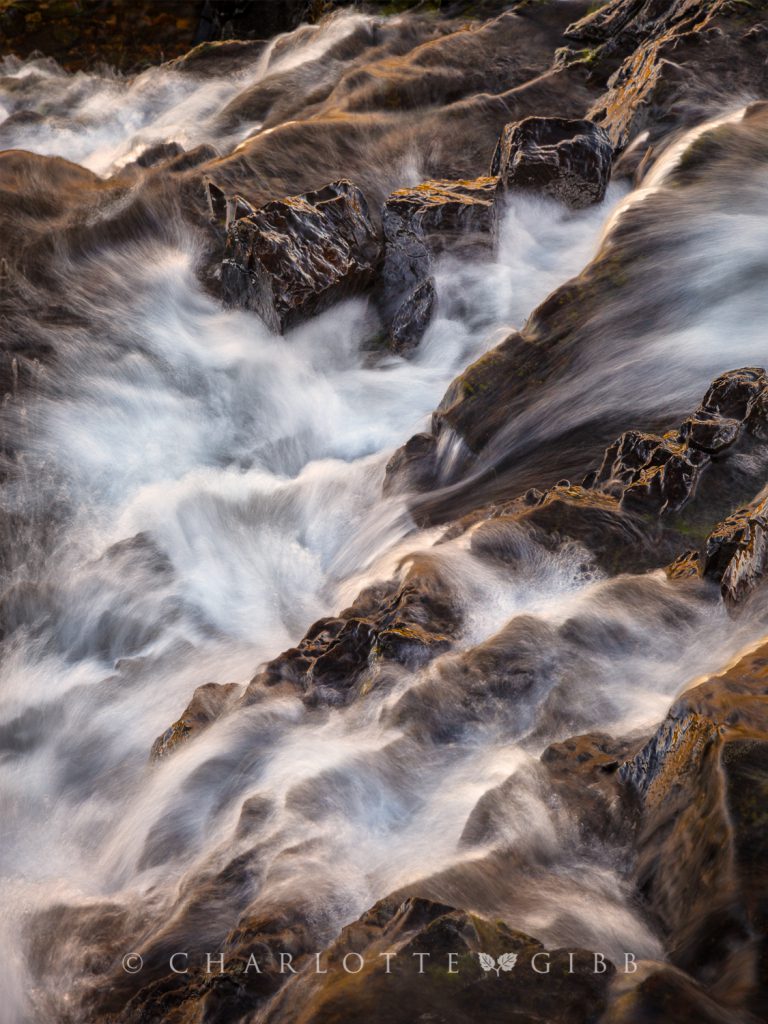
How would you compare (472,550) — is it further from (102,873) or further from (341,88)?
Result: (341,88)

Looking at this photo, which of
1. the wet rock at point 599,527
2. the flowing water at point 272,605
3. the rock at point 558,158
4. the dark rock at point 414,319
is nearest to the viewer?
the flowing water at point 272,605

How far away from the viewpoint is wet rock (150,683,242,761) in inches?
163

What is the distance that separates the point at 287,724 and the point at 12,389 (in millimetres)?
3105

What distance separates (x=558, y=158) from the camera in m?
6.90

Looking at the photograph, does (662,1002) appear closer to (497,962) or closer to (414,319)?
(497,962)

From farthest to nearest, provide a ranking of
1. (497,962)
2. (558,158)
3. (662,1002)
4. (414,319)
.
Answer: (558,158) → (414,319) → (497,962) → (662,1002)

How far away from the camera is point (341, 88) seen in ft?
28.0

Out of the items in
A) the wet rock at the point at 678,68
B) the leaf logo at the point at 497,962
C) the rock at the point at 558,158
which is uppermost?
the wet rock at the point at 678,68

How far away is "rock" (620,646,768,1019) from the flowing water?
0.16m

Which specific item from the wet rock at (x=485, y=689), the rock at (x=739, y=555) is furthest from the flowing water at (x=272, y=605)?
the rock at (x=739, y=555)

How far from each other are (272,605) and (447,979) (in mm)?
2934

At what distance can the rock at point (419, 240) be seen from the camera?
6.76m

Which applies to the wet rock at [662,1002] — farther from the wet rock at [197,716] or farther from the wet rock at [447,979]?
the wet rock at [197,716]

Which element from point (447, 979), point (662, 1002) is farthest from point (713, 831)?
point (447, 979)
